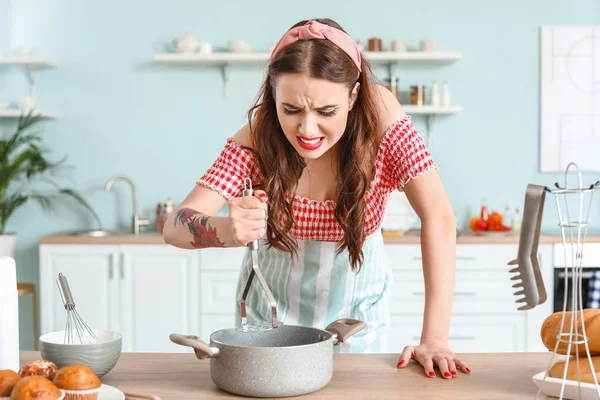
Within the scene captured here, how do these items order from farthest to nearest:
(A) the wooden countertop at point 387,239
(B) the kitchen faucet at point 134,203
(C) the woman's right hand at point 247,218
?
(B) the kitchen faucet at point 134,203 → (A) the wooden countertop at point 387,239 → (C) the woman's right hand at point 247,218

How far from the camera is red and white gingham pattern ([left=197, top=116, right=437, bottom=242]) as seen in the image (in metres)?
1.50

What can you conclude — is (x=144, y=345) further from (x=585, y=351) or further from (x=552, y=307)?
(x=585, y=351)

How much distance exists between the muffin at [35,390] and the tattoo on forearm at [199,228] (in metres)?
0.43

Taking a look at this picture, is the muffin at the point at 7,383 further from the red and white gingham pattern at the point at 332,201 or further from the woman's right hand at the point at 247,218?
the red and white gingham pattern at the point at 332,201

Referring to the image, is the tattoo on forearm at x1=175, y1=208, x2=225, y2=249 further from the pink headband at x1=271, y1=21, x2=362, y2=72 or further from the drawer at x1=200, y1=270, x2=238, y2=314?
the drawer at x1=200, y1=270, x2=238, y2=314

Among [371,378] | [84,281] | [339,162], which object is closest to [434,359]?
[371,378]

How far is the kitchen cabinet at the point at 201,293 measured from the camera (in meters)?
3.38

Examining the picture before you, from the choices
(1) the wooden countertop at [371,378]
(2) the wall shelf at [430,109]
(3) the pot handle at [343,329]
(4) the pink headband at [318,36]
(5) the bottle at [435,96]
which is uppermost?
(5) the bottle at [435,96]

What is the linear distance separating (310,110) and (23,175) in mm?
3002

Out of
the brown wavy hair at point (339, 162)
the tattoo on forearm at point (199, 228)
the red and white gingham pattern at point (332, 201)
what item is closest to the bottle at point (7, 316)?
the tattoo on forearm at point (199, 228)

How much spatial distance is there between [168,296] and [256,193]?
2431mm

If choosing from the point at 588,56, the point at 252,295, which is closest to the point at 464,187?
the point at 588,56

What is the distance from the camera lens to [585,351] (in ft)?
3.44

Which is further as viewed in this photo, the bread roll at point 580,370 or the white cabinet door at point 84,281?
the white cabinet door at point 84,281
